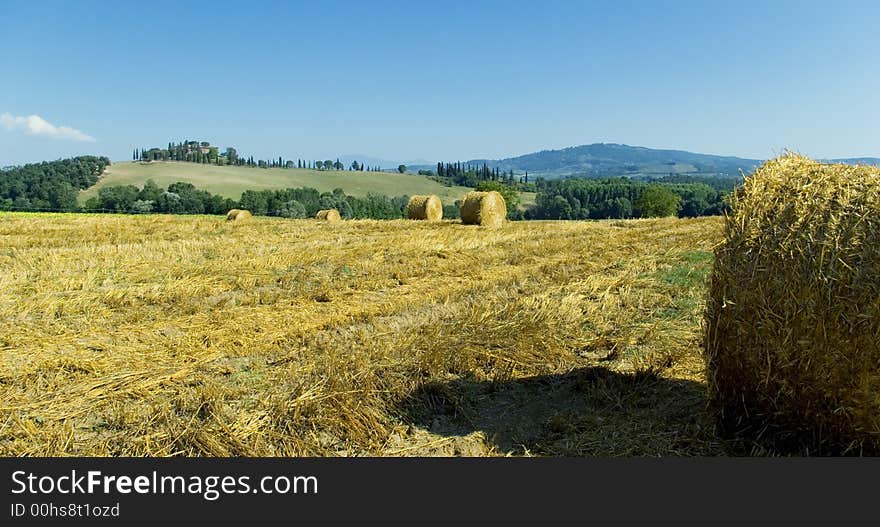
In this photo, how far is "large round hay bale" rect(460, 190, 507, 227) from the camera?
2433 cm

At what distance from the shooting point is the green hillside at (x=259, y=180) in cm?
10081

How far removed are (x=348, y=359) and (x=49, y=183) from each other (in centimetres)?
8477

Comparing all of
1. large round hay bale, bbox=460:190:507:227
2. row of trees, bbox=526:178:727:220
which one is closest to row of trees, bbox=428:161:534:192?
row of trees, bbox=526:178:727:220

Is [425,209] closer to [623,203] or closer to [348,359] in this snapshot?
[348,359]

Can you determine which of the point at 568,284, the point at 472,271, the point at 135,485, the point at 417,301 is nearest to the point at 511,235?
the point at 472,271

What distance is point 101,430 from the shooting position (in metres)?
4.68

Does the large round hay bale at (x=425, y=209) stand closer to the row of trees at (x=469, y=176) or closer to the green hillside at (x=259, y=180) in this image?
the green hillside at (x=259, y=180)

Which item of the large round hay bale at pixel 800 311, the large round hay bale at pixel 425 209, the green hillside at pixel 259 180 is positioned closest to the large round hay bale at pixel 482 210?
the large round hay bale at pixel 425 209

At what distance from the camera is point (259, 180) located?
117m

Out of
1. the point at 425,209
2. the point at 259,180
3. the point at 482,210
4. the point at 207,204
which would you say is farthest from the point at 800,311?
the point at 259,180

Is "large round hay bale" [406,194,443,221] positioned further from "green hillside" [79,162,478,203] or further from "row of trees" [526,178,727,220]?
"green hillside" [79,162,478,203]

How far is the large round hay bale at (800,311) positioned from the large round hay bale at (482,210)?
1917 cm

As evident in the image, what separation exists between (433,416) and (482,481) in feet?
4.09

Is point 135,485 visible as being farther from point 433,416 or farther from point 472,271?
point 472,271
